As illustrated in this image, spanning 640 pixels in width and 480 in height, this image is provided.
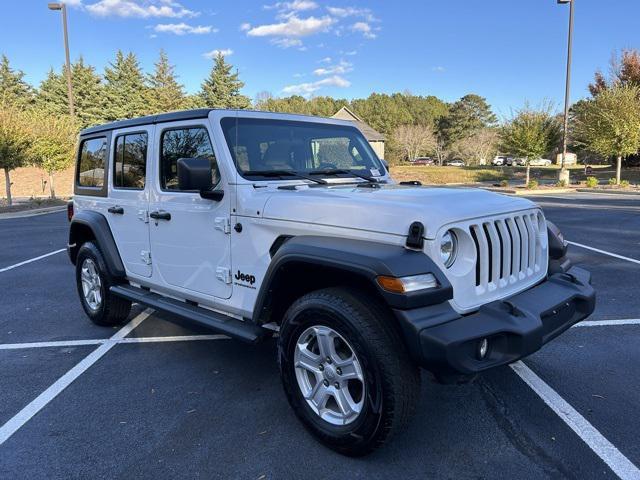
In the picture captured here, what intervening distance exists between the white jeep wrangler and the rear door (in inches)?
0.8

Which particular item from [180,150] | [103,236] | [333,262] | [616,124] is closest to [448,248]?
[333,262]

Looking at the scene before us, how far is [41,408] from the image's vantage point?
3441 millimetres

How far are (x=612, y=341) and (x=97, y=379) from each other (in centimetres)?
434

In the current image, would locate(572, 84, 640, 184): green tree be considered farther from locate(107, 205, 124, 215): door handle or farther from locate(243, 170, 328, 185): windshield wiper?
locate(107, 205, 124, 215): door handle

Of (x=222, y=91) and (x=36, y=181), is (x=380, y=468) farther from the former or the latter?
(x=222, y=91)

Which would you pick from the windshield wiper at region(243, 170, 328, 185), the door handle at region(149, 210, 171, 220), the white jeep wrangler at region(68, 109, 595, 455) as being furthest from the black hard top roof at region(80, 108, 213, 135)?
the door handle at region(149, 210, 171, 220)

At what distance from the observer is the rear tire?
483 cm

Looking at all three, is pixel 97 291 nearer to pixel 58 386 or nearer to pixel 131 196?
pixel 131 196

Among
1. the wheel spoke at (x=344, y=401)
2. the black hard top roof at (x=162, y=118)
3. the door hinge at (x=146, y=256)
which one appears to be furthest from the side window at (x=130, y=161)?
the wheel spoke at (x=344, y=401)

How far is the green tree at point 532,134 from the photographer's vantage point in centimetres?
2650

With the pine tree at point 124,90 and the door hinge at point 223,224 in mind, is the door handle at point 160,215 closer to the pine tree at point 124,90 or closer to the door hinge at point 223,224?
the door hinge at point 223,224

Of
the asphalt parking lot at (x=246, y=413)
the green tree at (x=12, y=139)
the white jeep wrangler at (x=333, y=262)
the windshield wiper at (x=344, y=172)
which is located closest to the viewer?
the white jeep wrangler at (x=333, y=262)

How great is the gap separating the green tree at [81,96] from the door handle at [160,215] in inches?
1770

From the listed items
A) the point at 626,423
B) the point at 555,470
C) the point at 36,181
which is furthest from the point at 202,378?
the point at 36,181
